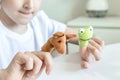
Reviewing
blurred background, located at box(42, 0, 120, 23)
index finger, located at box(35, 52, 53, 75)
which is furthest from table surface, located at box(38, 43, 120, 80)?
blurred background, located at box(42, 0, 120, 23)

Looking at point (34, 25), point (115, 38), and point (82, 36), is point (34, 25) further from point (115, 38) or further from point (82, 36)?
point (115, 38)

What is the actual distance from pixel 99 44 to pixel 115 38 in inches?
30.3

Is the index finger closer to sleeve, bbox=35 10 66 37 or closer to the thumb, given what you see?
the thumb

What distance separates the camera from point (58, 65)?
62 centimetres

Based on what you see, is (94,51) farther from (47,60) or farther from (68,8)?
(68,8)

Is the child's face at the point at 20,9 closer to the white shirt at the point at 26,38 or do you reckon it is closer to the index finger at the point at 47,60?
the white shirt at the point at 26,38

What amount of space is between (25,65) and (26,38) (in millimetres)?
456

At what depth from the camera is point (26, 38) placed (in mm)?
859

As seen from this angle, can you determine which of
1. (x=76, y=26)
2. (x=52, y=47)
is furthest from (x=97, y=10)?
(x=52, y=47)

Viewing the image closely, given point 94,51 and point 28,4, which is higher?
A: point 28,4

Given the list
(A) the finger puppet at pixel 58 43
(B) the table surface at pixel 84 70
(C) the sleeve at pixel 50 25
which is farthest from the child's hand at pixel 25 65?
(C) the sleeve at pixel 50 25

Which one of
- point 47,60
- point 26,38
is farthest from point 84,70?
point 26,38

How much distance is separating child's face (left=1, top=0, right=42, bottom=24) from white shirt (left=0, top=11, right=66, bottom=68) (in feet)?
0.21

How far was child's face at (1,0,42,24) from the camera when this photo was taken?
716mm
